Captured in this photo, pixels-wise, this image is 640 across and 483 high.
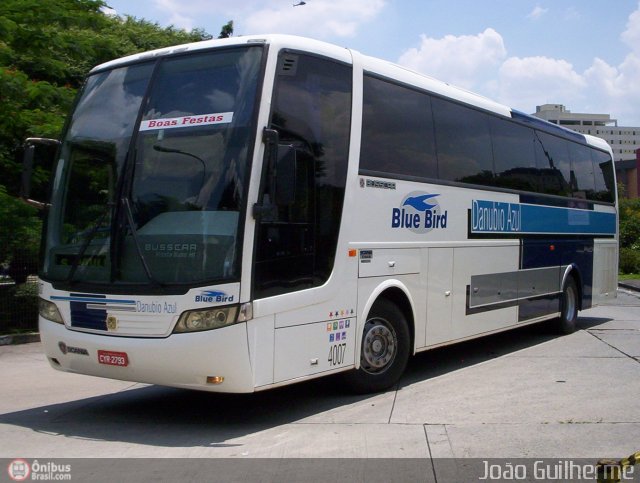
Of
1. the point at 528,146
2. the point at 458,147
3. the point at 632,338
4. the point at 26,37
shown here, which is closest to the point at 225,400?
the point at 458,147

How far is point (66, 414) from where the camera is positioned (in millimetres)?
8219

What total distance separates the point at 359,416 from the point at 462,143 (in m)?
4.42

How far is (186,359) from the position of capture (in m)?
6.84

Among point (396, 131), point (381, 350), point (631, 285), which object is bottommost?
point (631, 285)

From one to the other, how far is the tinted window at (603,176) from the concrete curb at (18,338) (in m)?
11.2

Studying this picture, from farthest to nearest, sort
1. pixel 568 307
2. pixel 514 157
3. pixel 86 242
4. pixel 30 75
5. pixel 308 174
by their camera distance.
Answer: pixel 30 75
pixel 568 307
pixel 514 157
pixel 308 174
pixel 86 242

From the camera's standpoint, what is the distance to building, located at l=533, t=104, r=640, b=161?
114 meters

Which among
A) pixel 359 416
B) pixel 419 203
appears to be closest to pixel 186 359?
pixel 359 416

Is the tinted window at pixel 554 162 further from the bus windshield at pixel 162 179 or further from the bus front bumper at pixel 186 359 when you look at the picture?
the bus front bumper at pixel 186 359

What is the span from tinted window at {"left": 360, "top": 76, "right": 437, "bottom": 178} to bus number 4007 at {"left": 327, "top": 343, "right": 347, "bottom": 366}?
2045 millimetres

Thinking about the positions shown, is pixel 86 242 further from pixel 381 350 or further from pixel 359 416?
pixel 381 350

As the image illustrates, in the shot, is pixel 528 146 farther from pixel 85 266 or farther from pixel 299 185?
pixel 85 266

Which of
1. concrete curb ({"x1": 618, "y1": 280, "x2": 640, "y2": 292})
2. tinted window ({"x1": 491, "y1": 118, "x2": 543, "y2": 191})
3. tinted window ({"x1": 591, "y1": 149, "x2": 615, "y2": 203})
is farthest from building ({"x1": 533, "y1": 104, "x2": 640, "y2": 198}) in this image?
tinted window ({"x1": 491, "y1": 118, "x2": 543, "y2": 191})

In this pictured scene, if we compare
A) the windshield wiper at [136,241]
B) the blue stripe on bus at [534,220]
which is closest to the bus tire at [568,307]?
the blue stripe on bus at [534,220]
